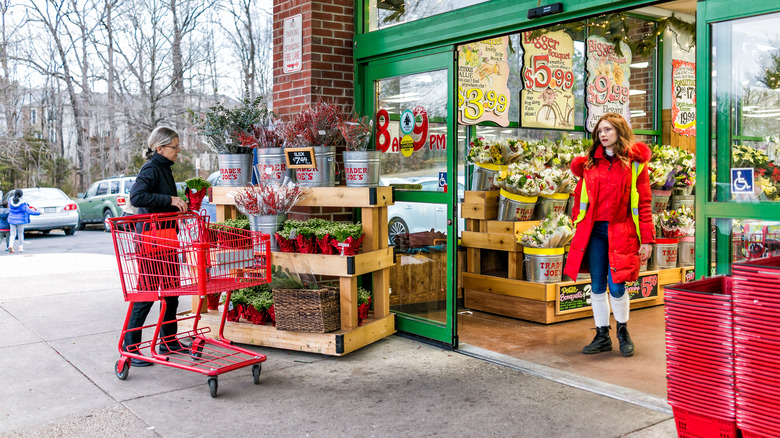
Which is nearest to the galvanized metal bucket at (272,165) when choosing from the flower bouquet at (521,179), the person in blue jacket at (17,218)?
the flower bouquet at (521,179)

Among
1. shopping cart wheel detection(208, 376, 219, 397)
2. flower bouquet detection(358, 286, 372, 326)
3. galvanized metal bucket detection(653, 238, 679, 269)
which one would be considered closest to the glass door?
flower bouquet detection(358, 286, 372, 326)

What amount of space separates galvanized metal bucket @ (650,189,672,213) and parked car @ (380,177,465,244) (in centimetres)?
288

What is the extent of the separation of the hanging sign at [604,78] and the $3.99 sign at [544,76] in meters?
0.33

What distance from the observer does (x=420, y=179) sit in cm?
568

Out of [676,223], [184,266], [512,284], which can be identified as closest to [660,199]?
[676,223]

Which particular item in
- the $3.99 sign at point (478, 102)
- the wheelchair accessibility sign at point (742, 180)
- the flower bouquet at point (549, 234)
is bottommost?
the flower bouquet at point (549, 234)

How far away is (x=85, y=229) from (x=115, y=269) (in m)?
10.7

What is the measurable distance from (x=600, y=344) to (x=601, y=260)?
67cm

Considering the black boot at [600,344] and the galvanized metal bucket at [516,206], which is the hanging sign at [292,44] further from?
the black boot at [600,344]

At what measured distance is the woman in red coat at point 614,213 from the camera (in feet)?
16.3

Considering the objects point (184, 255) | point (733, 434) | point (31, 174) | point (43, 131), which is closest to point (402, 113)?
point (184, 255)

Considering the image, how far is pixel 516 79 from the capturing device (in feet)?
25.1

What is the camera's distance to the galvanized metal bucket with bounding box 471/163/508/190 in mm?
6941

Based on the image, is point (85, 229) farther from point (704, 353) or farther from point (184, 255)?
point (704, 353)
